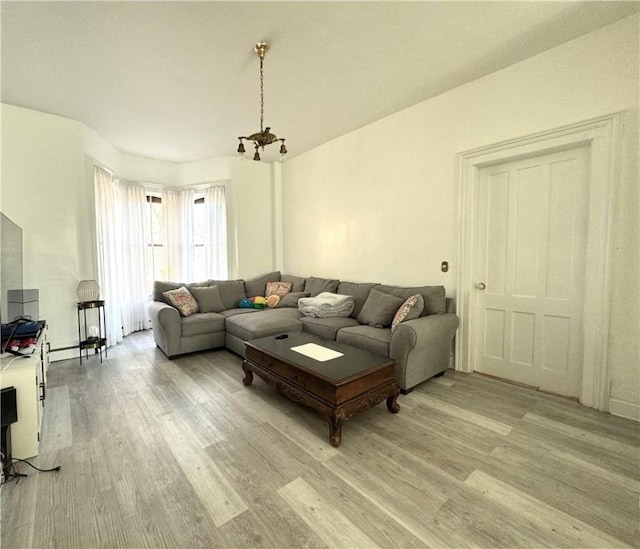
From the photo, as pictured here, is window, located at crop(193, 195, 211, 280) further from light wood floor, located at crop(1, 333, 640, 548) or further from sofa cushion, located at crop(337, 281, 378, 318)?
light wood floor, located at crop(1, 333, 640, 548)

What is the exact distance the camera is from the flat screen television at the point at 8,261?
7.43ft

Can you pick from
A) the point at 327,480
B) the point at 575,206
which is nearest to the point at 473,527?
the point at 327,480

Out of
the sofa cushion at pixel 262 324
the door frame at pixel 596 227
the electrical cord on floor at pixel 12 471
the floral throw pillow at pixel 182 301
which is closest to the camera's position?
the electrical cord on floor at pixel 12 471

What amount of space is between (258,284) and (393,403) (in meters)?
3.18

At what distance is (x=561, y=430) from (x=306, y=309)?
262 cm

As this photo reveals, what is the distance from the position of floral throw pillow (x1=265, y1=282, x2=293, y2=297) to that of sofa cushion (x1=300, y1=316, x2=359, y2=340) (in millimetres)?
1068

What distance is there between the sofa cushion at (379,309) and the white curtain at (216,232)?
2.85 meters

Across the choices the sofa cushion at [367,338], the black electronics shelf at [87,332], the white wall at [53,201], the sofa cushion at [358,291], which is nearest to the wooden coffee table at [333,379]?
the sofa cushion at [367,338]

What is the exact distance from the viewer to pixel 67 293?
3623mm

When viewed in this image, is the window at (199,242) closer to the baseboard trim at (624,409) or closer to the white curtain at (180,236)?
the white curtain at (180,236)

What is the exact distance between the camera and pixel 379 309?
10.5 ft

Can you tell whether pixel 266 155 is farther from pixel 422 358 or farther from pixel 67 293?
pixel 422 358

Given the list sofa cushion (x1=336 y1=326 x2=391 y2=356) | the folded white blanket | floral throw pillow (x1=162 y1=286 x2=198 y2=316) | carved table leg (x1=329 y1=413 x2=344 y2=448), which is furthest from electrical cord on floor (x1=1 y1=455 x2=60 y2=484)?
the folded white blanket

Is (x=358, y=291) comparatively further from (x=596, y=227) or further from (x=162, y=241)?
(x=162, y=241)
